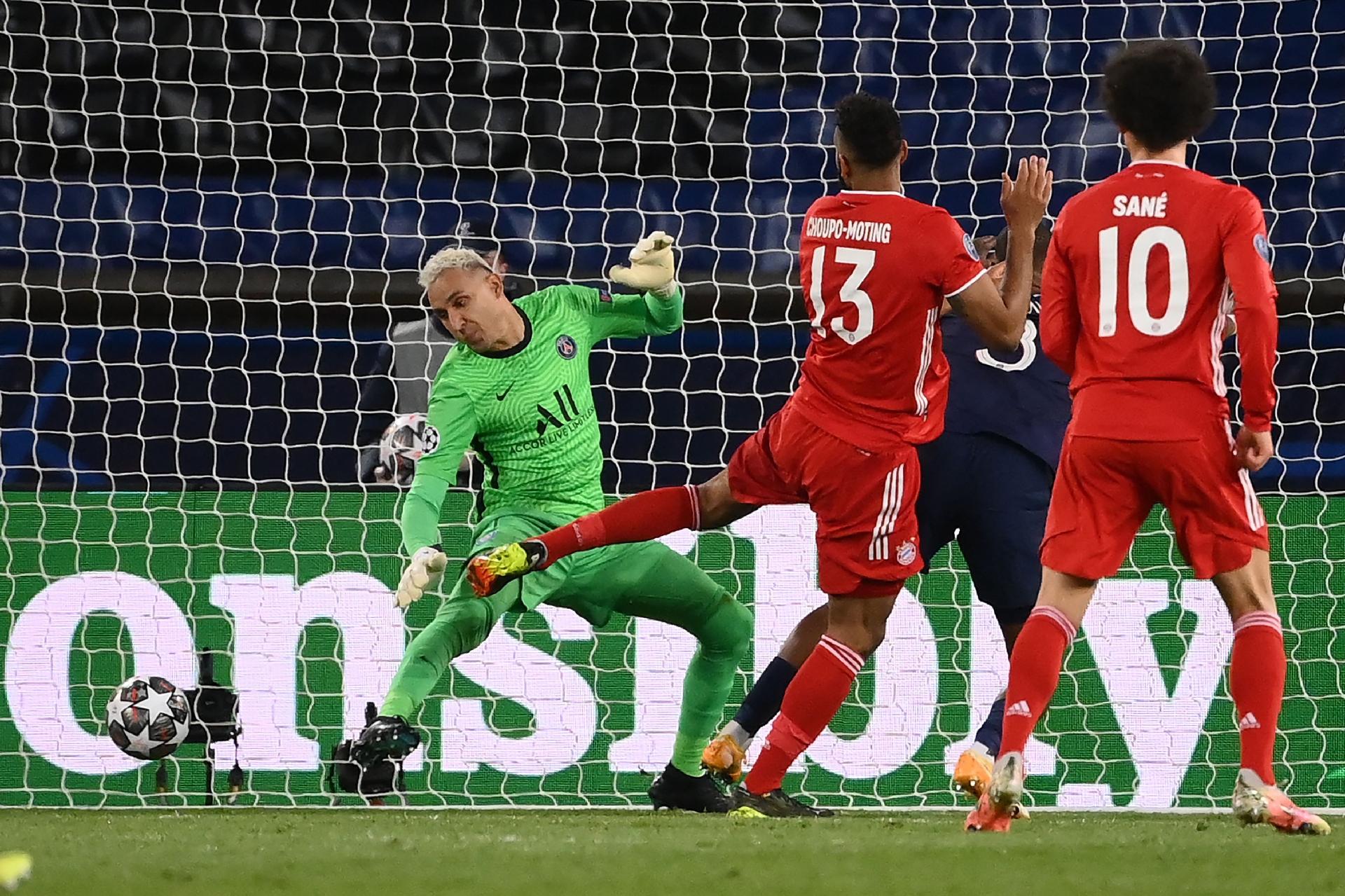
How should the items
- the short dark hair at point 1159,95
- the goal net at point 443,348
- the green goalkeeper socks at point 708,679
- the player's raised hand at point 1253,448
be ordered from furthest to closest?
the goal net at point 443,348 → the green goalkeeper socks at point 708,679 → the short dark hair at point 1159,95 → the player's raised hand at point 1253,448

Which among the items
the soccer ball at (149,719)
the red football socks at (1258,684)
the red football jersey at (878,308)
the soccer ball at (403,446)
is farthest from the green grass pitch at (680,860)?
the soccer ball at (403,446)

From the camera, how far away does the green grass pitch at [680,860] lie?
117 inches

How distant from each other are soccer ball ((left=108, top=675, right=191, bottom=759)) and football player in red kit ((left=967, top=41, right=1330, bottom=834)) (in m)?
2.89

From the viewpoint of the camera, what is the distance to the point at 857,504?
14.4 ft

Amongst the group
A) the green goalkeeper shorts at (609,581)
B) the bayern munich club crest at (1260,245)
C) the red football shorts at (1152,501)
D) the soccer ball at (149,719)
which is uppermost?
the bayern munich club crest at (1260,245)

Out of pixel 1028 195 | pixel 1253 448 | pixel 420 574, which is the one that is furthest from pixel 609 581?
pixel 1253 448

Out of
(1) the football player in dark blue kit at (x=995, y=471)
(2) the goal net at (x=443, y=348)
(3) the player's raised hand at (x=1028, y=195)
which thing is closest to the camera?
(3) the player's raised hand at (x=1028, y=195)

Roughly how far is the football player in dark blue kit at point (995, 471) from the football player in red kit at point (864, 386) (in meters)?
0.27

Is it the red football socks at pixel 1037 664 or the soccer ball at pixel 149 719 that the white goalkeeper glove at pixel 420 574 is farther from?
Answer: the red football socks at pixel 1037 664

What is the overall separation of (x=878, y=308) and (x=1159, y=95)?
2.84 feet

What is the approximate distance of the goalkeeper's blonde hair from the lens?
5.26 m

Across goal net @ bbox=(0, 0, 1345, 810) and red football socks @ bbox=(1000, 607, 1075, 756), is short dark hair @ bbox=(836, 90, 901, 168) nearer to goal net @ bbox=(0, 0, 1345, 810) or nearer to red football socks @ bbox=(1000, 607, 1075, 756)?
red football socks @ bbox=(1000, 607, 1075, 756)

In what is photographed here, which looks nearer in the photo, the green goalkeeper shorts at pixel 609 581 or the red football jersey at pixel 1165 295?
the red football jersey at pixel 1165 295

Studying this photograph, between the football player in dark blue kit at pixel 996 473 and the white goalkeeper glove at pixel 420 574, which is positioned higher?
the football player in dark blue kit at pixel 996 473
